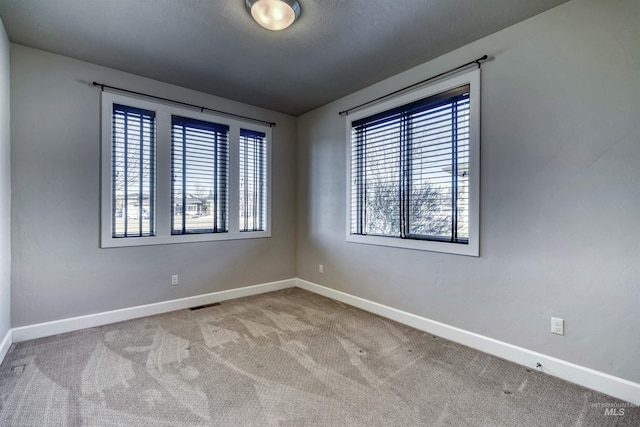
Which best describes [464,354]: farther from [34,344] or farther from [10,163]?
[10,163]

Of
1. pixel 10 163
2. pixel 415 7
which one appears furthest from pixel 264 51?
pixel 10 163

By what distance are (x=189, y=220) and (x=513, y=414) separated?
11.3 feet

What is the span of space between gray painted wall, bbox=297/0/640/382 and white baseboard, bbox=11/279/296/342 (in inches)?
93.1

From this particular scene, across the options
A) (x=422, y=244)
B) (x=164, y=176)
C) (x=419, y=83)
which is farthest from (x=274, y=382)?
(x=419, y=83)

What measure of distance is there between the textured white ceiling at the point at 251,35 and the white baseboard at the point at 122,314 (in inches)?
98.2

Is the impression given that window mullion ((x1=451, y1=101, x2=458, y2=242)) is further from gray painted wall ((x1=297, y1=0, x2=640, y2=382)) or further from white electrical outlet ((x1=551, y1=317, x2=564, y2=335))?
white electrical outlet ((x1=551, y1=317, x2=564, y2=335))

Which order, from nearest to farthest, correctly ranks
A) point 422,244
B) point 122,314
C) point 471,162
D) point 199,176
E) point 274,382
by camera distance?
point 274,382 → point 471,162 → point 422,244 → point 122,314 → point 199,176

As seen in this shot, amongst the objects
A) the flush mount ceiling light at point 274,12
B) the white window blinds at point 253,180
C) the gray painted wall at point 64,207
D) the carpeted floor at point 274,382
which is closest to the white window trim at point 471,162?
the carpeted floor at point 274,382

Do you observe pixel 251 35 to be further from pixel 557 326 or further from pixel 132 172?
pixel 557 326

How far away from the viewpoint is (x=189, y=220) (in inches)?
142

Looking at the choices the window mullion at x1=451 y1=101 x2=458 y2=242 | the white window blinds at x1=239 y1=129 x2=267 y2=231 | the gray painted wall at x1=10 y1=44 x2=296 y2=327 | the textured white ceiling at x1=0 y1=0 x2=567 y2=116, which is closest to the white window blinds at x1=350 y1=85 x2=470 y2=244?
the window mullion at x1=451 y1=101 x2=458 y2=242

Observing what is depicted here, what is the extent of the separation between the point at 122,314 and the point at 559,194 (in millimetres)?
4057

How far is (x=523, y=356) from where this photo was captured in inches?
89.5

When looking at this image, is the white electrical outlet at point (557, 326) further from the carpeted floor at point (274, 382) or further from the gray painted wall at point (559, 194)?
the carpeted floor at point (274, 382)
